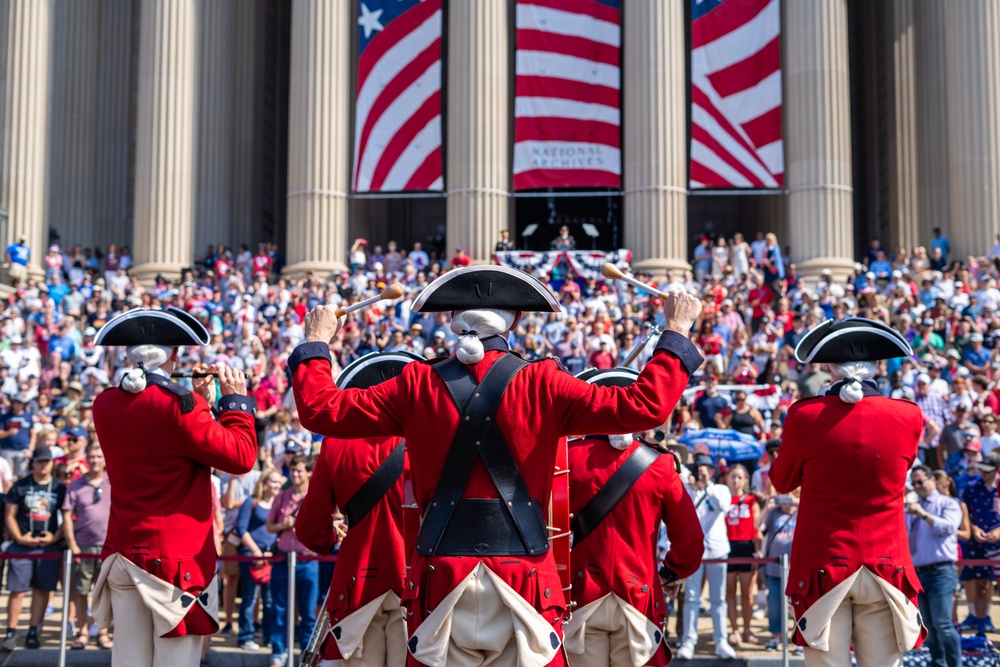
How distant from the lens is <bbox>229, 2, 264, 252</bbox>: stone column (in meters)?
34.0

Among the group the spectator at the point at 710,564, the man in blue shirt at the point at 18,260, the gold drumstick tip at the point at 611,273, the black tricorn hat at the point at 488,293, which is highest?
the man in blue shirt at the point at 18,260

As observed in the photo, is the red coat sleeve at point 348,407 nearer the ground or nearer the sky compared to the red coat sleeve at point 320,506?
nearer the sky

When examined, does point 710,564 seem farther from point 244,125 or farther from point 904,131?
point 244,125

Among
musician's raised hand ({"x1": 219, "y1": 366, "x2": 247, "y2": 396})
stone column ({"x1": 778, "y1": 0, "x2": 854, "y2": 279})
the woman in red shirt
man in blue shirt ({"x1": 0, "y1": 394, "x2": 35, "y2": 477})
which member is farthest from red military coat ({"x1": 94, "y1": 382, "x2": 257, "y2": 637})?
stone column ({"x1": 778, "y1": 0, "x2": 854, "y2": 279})

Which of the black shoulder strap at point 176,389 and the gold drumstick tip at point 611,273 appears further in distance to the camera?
the black shoulder strap at point 176,389

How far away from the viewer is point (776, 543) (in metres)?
13.4

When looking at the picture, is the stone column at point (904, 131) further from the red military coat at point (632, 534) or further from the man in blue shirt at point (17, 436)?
the red military coat at point (632, 534)

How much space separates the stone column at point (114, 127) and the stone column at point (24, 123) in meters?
3.94

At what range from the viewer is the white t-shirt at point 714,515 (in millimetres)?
13242

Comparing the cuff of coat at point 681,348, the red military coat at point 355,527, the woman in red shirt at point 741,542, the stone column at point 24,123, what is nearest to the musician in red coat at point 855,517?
the cuff of coat at point 681,348

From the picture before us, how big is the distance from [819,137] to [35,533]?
2034 centimetres

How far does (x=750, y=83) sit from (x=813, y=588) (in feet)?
76.4

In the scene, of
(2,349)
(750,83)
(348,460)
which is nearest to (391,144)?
(750,83)

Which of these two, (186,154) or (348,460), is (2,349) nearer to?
(186,154)
